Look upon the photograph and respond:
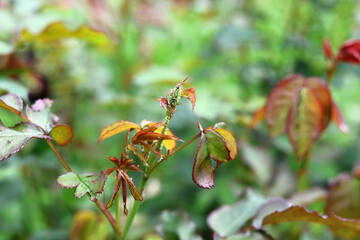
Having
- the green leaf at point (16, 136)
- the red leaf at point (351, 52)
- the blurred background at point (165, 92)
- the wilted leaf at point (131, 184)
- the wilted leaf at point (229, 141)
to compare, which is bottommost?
the blurred background at point (165, 92)

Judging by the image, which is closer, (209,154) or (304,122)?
(209,154)

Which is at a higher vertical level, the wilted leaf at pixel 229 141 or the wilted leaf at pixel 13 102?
the wilted leaf at pixel 229 141

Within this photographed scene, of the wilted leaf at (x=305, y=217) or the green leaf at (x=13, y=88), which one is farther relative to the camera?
the green leaf at (x=13, y=88)

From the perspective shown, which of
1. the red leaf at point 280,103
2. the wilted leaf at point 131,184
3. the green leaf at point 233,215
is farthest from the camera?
the red leaf at point 280,103

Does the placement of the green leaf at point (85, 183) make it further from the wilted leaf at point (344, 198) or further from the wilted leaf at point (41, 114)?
the wilted leaf at point (344, 198)

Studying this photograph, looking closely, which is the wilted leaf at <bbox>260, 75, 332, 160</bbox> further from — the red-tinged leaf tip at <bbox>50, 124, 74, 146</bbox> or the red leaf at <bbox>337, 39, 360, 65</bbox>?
the red-tinged leaf tip at <bbox>50, 124, 74, 146</bbox>

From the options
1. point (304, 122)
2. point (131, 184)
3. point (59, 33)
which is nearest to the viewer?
point (131, 184)

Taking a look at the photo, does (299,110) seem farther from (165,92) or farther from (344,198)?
(165,92)

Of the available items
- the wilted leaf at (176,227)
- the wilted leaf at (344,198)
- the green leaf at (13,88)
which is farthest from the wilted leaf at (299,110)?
the green leaf at (13,88)

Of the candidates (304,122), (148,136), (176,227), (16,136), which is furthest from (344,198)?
(16,136)
